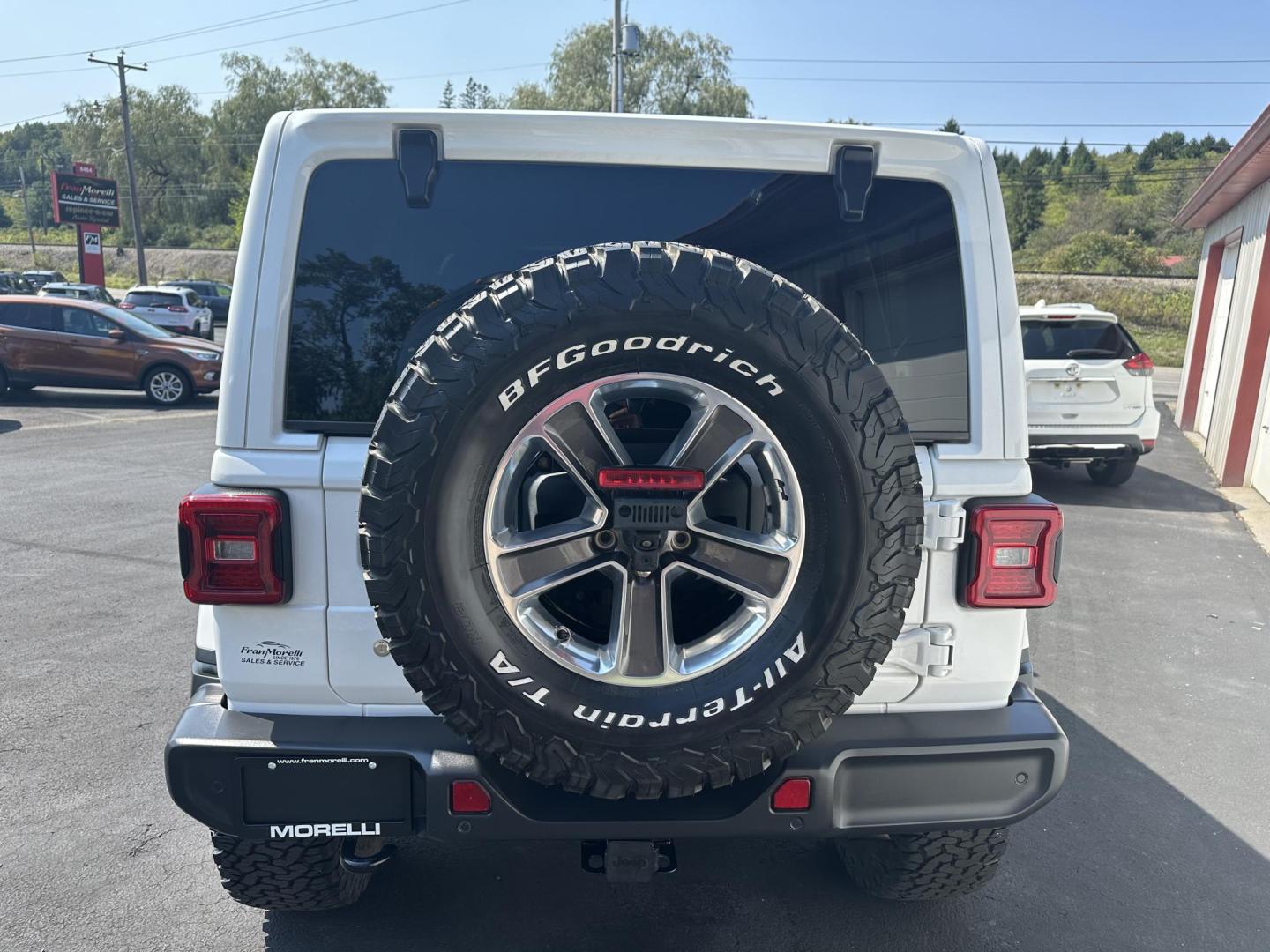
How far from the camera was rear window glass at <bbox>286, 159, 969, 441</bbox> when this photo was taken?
2.24 meters

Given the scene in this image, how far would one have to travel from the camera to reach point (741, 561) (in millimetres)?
1995

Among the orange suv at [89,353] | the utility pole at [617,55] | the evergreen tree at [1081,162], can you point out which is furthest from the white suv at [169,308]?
the evergreen tree at [1081,162]

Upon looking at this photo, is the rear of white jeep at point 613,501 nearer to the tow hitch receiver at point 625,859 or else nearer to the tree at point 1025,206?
the tow hitch receiver at point 625,859

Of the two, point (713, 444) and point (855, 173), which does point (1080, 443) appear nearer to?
point (855, 173)

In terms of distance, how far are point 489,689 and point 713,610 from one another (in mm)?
543

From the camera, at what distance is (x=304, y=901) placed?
2.67 metres

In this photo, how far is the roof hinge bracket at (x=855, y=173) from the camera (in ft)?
Answer: 7.48

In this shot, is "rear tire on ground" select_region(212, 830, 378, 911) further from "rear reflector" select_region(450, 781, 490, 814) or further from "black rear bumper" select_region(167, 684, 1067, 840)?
"rear reflector" select_region(450, 781, 490, 814)

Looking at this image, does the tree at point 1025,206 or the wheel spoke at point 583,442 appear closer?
the wheel spoke at point 583,442

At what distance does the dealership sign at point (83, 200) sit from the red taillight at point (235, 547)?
1673 inches

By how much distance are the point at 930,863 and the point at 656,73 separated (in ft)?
181

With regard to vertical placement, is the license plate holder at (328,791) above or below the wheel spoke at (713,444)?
below

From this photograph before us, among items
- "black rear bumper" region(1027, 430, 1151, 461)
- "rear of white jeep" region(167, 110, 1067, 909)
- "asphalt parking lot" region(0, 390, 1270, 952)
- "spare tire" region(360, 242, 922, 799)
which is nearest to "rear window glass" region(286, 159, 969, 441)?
"rear of white jeep" region(167, 110, 1067, 909)

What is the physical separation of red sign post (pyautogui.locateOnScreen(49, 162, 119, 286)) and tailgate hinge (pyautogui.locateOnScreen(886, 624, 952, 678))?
40416 mm
